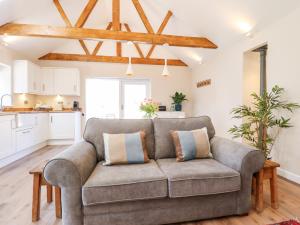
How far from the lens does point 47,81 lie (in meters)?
5.39

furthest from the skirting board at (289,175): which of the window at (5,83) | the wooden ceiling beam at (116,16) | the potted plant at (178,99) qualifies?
the window at (5,83)

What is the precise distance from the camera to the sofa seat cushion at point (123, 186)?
4.68 ft

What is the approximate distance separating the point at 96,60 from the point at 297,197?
569cm

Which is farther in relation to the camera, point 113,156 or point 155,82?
point 155,82

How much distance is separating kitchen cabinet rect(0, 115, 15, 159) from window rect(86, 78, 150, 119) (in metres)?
2.72

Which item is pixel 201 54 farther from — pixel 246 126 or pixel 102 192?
pixel 102 192

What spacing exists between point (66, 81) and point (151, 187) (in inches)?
192

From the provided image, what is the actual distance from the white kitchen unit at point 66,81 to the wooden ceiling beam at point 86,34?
178 cm

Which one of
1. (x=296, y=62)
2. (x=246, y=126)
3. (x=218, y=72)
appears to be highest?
(x=218, y=72)

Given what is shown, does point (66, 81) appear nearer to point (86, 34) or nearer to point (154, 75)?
point (86, 34)

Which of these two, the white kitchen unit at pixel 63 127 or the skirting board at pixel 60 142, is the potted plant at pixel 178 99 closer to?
the white kitchen unit at pixel 63 127

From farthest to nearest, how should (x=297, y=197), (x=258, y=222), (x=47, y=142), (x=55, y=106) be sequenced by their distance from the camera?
(x=55, y=106) < (x=47, y=142) < (x=297, y=197) < (x=258, y=222)

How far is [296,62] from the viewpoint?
2607 mm

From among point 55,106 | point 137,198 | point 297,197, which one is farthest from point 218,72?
point 55,106
